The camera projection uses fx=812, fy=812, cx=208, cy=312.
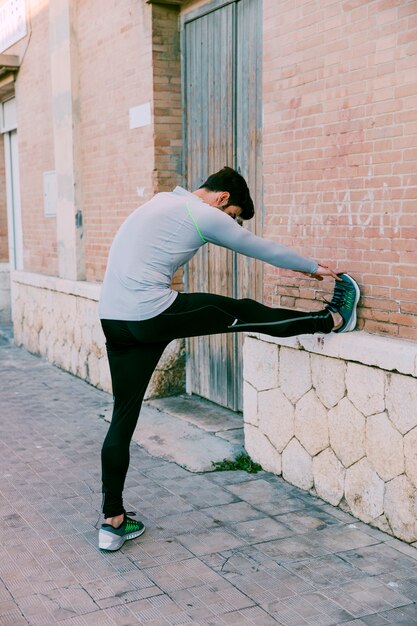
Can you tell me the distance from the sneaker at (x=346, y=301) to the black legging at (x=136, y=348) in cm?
53

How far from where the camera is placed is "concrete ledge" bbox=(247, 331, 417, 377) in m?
4.13

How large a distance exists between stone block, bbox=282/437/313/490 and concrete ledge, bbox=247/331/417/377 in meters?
0.65

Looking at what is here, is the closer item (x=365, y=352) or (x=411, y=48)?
(x=411, y=48)

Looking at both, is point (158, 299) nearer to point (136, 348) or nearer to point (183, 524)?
point (136, 348)

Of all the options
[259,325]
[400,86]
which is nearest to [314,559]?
[259,325]

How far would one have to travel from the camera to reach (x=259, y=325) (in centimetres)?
439

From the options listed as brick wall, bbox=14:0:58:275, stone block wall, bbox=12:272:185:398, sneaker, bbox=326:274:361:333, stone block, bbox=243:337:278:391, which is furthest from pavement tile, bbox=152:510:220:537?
brick wall, bbox=14:0:58:275

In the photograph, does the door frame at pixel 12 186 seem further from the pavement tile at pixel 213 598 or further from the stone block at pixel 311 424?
the pavement tile at pixel 213 598

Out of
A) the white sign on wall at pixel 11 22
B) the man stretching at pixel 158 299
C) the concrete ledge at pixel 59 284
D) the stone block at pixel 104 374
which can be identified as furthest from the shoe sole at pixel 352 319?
the white sign on wall at pixel 11 22

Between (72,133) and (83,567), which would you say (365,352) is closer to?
(83,567)

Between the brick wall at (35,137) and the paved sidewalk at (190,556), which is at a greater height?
the brick wall at (35,137)

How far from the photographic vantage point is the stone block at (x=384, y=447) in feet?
13.9

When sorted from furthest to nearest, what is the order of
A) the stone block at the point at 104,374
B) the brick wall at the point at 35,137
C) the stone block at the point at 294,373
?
1. the brick wall at the point at 35,137
2. the stone block at the point at 104,374
3. the stone block at the point at 294,373

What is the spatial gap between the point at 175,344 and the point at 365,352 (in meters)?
3.08
